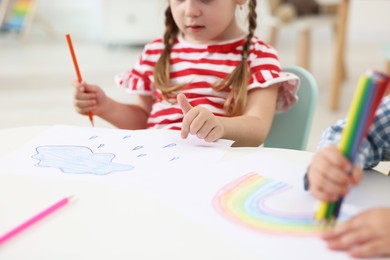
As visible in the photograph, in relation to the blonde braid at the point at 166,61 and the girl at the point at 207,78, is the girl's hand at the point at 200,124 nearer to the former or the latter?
the girl at the point at 207,78

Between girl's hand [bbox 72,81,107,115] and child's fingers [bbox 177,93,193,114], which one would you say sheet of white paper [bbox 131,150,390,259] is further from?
girl's hand [bbox 72,81,107,115]

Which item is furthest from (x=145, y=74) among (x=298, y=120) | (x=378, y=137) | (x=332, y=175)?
(x=332, y=175)

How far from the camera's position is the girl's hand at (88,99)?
99 centimetres

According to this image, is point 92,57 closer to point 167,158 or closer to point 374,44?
point 374,44

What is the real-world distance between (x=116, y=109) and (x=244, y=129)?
31 cm

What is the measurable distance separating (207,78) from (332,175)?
0.56 m

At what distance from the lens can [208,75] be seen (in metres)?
1.03

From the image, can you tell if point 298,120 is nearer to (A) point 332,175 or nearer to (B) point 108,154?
(B) point 108,154

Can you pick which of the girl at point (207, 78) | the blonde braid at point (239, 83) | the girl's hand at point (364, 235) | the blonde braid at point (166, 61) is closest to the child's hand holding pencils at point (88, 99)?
the girl at point (207, 78)

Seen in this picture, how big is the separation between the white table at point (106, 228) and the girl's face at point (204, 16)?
438 millimetres

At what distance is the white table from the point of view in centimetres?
51

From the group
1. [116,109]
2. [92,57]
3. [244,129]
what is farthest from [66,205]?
[92,57]

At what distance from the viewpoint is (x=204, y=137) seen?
0.77m

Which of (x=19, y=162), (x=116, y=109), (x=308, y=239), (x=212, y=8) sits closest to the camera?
(x=308, y=239)
